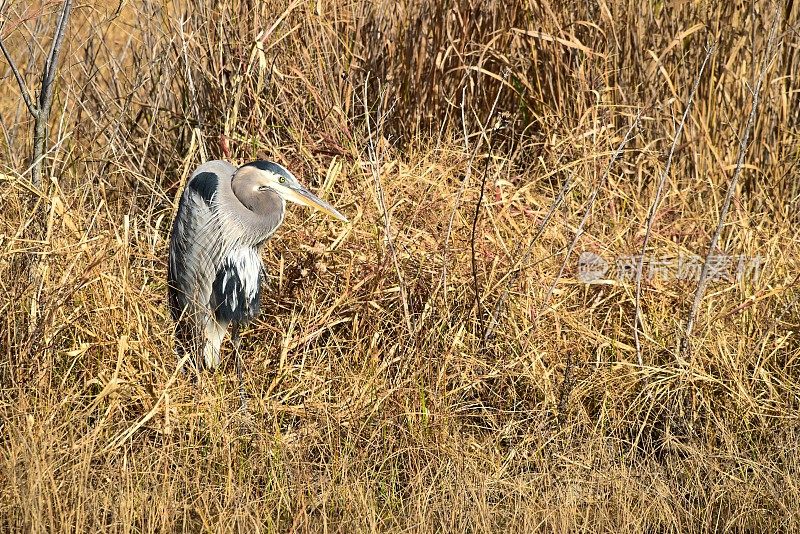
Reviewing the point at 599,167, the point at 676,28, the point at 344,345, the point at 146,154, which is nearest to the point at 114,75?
the point at 146,154

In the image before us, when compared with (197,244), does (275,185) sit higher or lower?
higher

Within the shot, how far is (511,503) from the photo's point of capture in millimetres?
2326

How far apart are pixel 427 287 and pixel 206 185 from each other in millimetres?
629

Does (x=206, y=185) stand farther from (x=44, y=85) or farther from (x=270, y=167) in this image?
(x=44, y=85)

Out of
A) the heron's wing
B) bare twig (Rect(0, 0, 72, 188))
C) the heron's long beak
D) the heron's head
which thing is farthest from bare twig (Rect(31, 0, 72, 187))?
the heron's long beak

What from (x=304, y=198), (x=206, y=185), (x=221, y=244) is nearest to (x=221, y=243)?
(x=221, y=244)

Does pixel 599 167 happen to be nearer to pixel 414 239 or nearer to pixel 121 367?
pixel 414 239

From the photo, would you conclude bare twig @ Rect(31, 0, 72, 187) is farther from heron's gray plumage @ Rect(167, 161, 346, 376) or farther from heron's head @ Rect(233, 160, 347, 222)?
heron's head @ Rect(233, 160, 347, 222)

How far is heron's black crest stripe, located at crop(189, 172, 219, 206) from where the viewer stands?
2793mm

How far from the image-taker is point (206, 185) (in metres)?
2.80

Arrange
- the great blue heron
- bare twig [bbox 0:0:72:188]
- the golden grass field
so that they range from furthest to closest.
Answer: the great blue heron < bare twig [bbox 0:0:72:188] < the golden grass field

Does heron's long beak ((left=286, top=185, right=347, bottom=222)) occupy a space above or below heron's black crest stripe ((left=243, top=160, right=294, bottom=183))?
below

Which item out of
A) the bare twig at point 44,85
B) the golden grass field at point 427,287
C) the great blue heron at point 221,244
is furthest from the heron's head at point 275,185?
the bare twig at point 44,85

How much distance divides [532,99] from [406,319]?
1.13 meters
